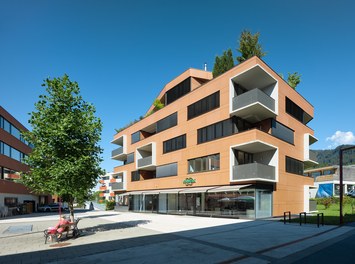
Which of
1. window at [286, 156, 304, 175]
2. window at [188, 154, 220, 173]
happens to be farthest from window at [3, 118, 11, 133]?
window at [286, 156, 304, 175]

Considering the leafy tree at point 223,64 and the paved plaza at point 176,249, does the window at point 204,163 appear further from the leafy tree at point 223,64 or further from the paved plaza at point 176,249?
the paved plaza at point 176,249

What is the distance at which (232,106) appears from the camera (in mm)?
26844

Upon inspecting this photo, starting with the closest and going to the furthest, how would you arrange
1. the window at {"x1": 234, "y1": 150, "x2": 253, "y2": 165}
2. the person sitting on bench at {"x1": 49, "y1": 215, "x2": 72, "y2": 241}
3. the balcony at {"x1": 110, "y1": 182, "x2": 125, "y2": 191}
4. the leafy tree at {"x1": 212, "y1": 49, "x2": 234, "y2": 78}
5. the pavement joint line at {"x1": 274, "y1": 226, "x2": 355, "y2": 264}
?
the pavement joint line at {"x1": 274, "y1": 226, "x2": 355, "y2": 264}, the person sitting on bench at {"x1": 49, "y1": 215, "x2": 72, "y2": 241}, the window at {"x1": 234, "y1": 150, "x2": 253, "y2": 165}, the leafy tree at {"x1": 212, "y1": 49, "x2": 234, "y2": 78}, the balcony at {"x1": 110, "y1": 182, "x2": 125, "y2": 191}

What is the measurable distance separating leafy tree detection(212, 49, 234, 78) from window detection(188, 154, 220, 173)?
13145mm

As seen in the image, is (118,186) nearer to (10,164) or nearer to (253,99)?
(10,164)

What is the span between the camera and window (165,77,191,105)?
119ft

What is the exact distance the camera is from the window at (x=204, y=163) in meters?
28.2

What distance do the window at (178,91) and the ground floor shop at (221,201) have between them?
12.4 metres

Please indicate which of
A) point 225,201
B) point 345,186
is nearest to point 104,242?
point 225,201

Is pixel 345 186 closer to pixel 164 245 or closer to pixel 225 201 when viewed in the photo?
pixel 225 201

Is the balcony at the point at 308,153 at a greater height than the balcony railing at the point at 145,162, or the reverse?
the balcony at the point at 308,153

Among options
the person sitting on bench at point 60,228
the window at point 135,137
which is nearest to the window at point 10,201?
the window at point 135,137

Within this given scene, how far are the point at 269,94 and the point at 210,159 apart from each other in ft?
28.9

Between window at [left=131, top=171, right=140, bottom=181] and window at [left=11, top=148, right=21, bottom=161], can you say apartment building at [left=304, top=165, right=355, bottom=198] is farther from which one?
window at [left=11, top=148, right=21, bottom=161]
